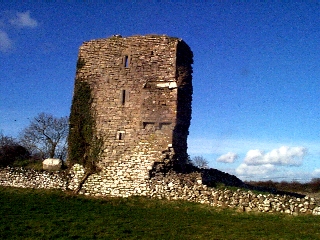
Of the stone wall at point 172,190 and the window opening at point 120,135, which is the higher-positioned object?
the window opening at point 120,135

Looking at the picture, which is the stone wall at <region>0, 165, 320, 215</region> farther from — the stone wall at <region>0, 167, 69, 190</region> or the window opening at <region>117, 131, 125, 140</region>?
the window opening at <region>117, 131, 125, 140</region>

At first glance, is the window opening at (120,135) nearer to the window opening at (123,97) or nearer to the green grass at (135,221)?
the window opening at (123,97)

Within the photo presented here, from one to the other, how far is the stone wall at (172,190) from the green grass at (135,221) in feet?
1.82

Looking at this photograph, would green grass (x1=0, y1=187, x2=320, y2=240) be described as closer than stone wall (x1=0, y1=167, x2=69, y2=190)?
Yes

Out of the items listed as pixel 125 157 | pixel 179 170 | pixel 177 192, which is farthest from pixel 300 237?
pixel 125 157

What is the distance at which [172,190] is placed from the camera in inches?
601

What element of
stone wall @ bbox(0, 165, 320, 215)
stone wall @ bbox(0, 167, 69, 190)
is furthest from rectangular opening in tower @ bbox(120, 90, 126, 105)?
stone wall @ bbox(0, 167, 69, 190)

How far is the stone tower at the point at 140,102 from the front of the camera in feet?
53.6

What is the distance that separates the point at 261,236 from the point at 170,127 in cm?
801

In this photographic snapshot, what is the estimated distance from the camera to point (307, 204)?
12.4m

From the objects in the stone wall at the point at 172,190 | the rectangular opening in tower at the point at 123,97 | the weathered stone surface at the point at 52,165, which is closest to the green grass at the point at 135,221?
the stone wall at the point at 172,190

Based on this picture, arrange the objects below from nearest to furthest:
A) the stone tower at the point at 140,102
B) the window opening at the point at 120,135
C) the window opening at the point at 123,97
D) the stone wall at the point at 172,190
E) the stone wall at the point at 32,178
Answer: the stone wall at the point at 172,190 < the stone tower at the point at 140,102 < the window opening at the point at 120,135 < the window opening at the point at 123,97 < the stone wall at the point at 32,178

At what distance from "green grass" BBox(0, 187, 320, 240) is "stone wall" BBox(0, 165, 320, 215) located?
0.55 metres

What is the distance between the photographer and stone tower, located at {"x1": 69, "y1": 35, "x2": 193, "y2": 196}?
53.6 feet
